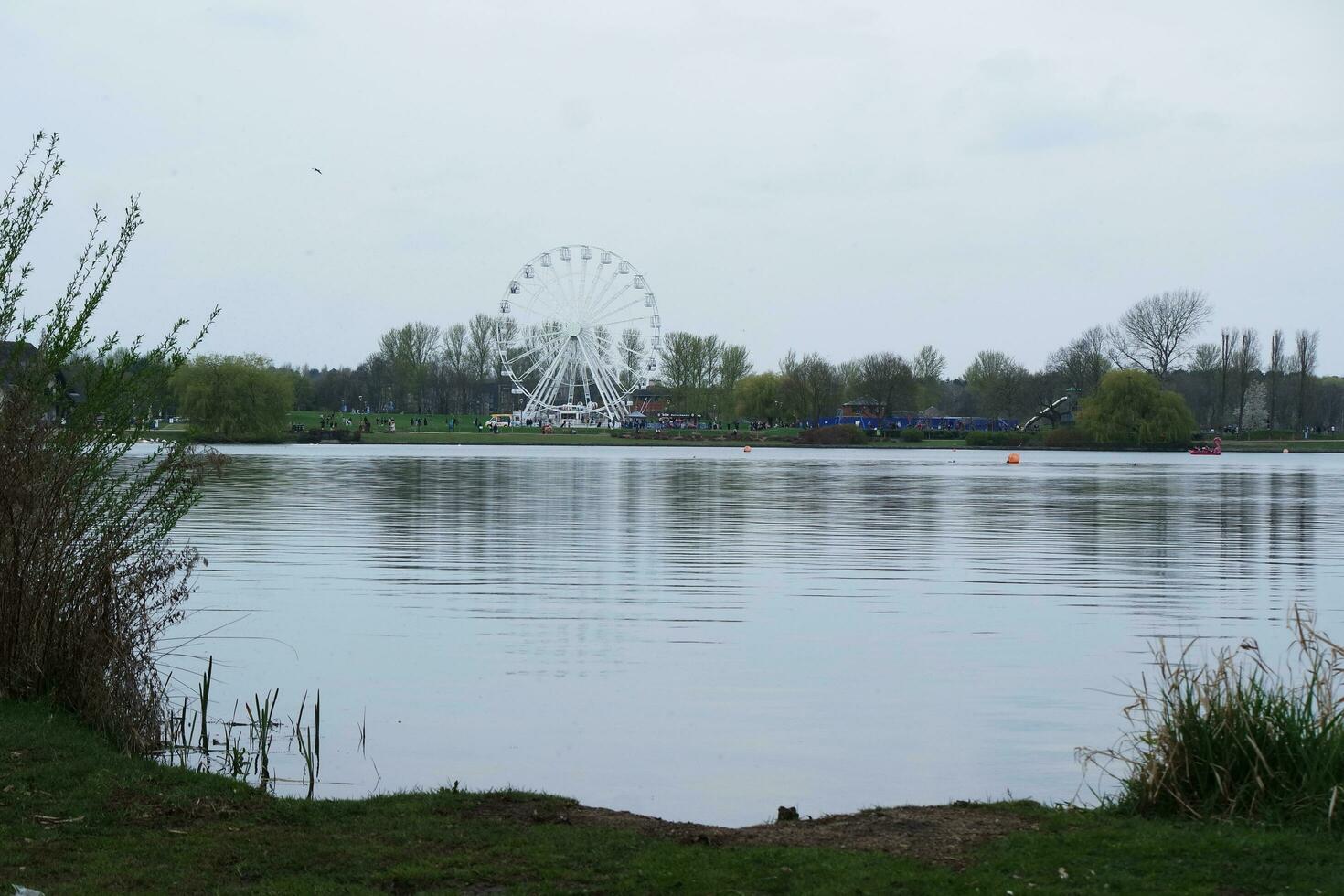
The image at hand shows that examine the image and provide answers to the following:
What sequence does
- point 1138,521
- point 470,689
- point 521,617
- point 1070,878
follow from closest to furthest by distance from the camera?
point 1070,878 → point 470,689 → point 521,617 → point 1138,521

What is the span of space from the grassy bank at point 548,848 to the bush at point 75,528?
1.69 meters

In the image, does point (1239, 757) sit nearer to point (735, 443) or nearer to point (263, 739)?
point (263, 739)

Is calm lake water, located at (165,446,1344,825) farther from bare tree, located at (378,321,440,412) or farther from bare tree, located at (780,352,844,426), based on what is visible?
bare tree, located at (378,321,440,412)

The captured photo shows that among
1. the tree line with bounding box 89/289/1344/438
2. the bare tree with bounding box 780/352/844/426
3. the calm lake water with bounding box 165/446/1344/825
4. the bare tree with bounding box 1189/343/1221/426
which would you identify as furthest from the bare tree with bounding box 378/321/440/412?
the calm lake water with bounding box 165/446/1344/825

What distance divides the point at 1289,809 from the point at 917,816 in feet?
6.74

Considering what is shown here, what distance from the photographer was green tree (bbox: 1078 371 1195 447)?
10038 cm

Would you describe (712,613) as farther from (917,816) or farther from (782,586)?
(917,816)

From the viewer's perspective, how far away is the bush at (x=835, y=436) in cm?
11612

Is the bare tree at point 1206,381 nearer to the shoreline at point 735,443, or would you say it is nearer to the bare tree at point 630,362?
the shoreline at point 735,443

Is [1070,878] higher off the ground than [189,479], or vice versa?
[189,479]

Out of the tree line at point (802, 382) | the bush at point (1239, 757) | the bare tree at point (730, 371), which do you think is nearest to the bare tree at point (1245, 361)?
the tree line at point (802, 382)

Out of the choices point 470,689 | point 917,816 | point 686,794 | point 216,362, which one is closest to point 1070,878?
point 917,816

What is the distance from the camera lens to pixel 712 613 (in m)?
17.8

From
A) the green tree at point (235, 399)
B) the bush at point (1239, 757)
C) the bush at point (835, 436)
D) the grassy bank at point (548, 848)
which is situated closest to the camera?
the grassy bank at point (548, 848)
